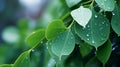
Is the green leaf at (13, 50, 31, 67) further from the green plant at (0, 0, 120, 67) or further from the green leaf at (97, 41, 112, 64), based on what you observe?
the green leaf at (97, 41, 112, 64)

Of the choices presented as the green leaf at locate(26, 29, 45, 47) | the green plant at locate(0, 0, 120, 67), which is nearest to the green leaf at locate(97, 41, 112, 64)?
the green plant at locate(0, 0, 120, 67)

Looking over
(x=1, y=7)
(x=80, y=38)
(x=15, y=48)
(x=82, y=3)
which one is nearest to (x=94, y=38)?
(x=80, y=38)

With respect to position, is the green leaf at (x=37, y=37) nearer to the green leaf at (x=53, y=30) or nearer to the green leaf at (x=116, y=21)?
the green leaf at (x=53, y=30)

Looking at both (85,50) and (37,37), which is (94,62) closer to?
(85,50)

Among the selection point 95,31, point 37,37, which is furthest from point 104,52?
point 37,37

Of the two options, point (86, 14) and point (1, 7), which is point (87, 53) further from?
point (1, 7)

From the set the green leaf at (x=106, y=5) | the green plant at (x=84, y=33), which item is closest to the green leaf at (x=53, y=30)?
the green plant at (x=84, y=33)
